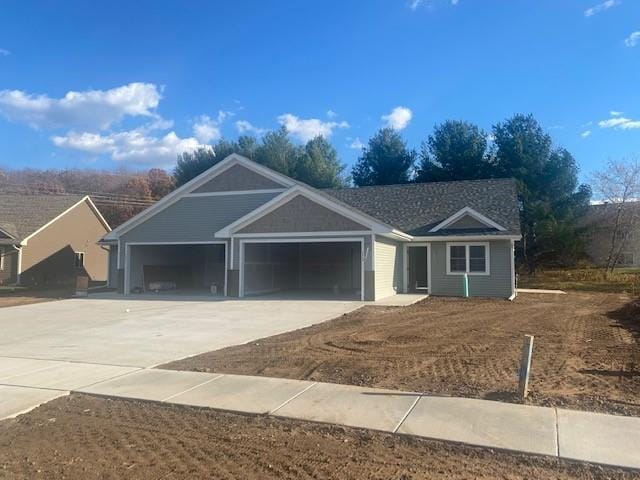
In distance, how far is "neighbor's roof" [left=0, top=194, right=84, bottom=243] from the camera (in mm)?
30453

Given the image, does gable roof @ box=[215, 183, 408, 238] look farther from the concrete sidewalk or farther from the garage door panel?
the concrete sidewalk

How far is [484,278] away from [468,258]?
107 centimetres

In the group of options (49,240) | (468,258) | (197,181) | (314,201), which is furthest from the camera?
(49,240)

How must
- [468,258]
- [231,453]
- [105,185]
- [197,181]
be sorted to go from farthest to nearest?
1. [105,185]
2. [197,181]
3. [468,258]
4. [231,453]

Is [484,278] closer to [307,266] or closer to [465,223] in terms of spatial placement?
[465,223]

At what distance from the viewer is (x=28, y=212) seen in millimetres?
32750

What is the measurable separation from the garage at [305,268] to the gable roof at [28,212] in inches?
620

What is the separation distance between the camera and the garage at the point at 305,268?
75.6ft

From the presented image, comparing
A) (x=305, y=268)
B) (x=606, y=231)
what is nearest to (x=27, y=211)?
(x=305, y=268)

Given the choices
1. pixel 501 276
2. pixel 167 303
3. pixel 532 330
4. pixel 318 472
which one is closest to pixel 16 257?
pixel 167 303

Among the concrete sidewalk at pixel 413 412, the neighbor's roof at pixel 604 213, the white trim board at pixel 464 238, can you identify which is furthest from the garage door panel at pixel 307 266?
the neighbor's roof at pixel 604 213

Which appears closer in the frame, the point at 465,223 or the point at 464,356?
the point at 464,356

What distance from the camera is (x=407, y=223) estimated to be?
2367 cm

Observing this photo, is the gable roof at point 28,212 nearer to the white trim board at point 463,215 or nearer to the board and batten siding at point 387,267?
the board and batten siding at point 387,267
